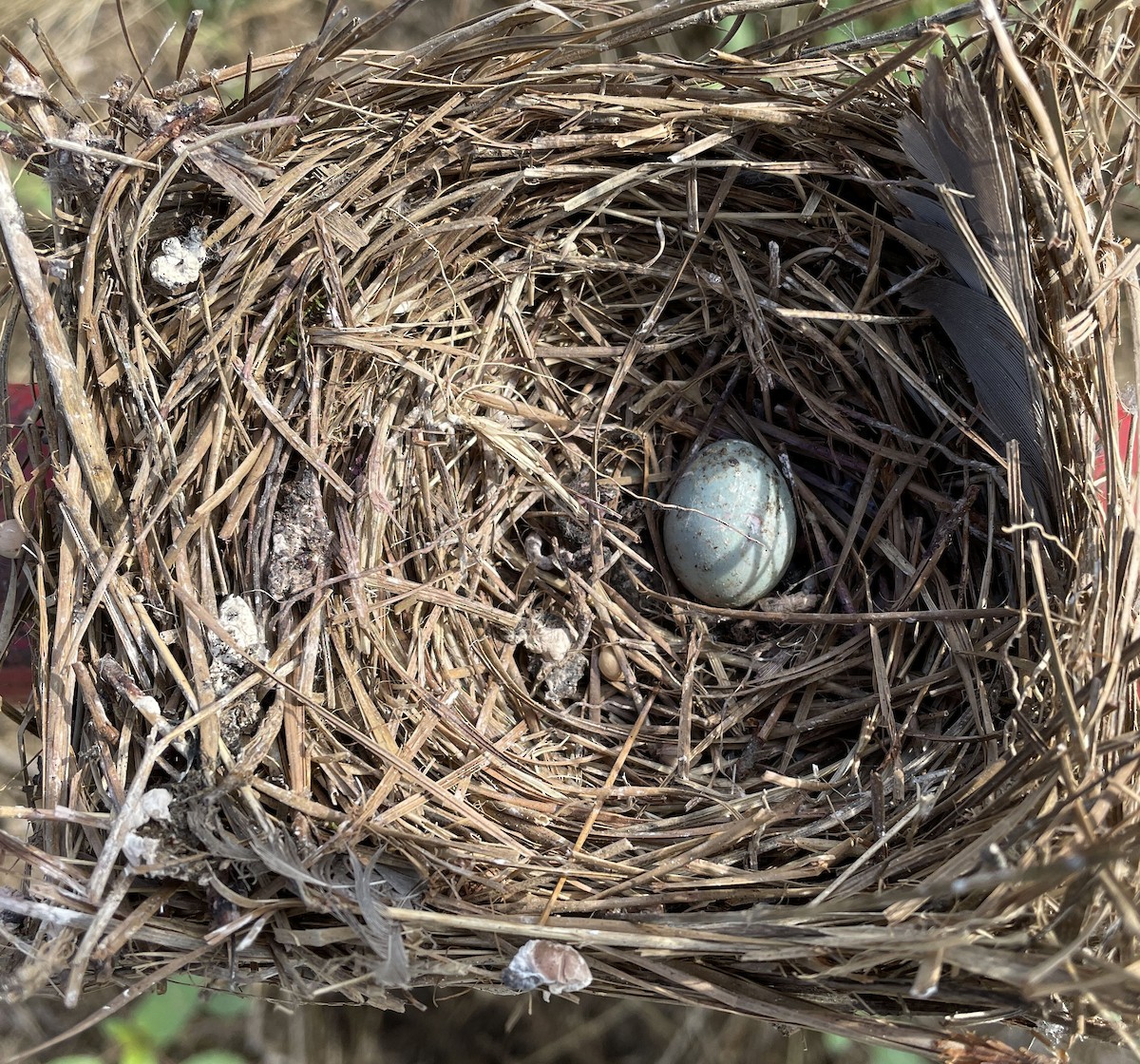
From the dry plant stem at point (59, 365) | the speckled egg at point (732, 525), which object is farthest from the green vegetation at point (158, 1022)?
the speckled egg at point (732, 525)

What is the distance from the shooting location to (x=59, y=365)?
3.82ft

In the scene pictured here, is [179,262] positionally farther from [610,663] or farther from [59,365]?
[610,663]

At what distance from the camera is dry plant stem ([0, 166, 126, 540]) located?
1.13 meters

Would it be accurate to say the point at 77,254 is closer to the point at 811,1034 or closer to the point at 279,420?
the point at 279,420

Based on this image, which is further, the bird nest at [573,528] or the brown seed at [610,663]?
the brown seed at [610,663]

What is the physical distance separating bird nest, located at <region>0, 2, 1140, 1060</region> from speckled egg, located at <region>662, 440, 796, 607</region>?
6 centimetres

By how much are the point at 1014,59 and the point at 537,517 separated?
91 cm

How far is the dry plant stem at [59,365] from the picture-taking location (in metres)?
1.13

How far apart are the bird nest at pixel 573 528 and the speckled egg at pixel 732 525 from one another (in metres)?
0.06

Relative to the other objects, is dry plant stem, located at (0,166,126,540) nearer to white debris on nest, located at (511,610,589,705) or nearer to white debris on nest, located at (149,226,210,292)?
white debris on nest, located at (149,226,210,292)

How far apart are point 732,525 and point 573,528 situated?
0.85ft

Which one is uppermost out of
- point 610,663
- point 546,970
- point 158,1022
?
point 610,663

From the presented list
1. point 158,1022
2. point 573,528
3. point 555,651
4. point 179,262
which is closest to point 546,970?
point 555,651

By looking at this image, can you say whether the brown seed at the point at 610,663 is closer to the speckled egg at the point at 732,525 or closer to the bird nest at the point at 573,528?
the bird nest at the point at 573,528
